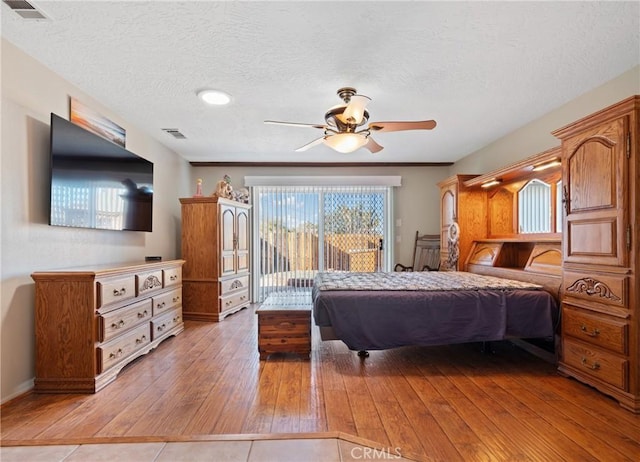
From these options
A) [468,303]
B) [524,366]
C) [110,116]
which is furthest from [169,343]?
[524,366]

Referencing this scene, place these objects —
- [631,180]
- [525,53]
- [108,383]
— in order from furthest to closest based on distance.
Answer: [108,383], [525,53], [631,180]

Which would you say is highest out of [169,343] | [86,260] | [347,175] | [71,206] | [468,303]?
[347,175]

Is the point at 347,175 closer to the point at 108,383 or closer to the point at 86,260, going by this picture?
the point at 86,260

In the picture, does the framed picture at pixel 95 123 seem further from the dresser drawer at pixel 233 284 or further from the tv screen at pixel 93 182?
the dresser drawer at pixel 233 284

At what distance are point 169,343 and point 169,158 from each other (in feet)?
8.69

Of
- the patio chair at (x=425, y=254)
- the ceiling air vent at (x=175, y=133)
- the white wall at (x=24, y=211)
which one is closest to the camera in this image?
the white wall at (x=24, y=211)

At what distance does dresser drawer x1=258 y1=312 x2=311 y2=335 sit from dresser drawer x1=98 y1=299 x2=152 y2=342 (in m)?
1.07

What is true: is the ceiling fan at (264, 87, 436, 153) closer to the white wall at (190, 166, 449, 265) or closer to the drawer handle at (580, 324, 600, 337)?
the drawer handle at (580, 324, 600, 337)

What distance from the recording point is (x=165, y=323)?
11.3ft

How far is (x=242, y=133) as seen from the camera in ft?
13.1

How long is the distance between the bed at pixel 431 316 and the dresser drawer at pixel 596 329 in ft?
0.50

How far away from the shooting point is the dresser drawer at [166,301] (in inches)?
128

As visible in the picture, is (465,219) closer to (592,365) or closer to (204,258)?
(592,365)

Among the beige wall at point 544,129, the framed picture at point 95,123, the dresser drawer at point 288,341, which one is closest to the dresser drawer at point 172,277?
the dresser drawer at point 288,341
